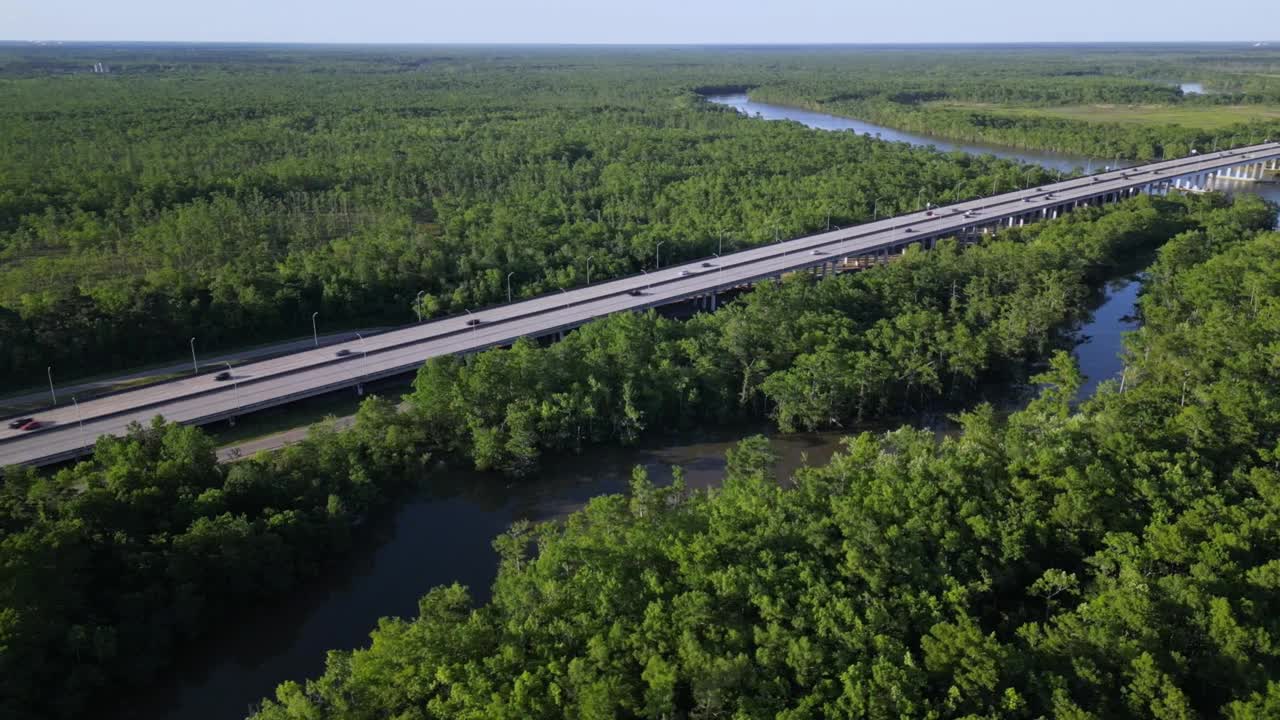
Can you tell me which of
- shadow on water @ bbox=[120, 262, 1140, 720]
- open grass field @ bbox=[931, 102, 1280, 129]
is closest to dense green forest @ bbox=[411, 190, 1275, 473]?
shadow on water @ bbox=[120, 262, 1140, 720]

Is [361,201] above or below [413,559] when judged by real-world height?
above

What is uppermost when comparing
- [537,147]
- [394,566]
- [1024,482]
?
[537,147]

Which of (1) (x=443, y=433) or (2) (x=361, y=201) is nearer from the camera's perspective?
(1) (x=443, y=433)

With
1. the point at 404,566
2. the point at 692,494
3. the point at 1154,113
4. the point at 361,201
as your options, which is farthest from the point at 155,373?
the point at 1154,113

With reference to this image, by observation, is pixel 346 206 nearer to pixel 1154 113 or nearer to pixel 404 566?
pixel 404 566

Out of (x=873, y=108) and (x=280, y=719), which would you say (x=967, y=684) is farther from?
(x=873, y=108)

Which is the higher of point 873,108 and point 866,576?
point 873,108

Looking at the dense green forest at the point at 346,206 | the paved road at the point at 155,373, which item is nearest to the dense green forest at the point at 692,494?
the dense green forest at the point at 346,206

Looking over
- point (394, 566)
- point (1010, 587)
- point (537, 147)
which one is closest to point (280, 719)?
point (394, 566)
